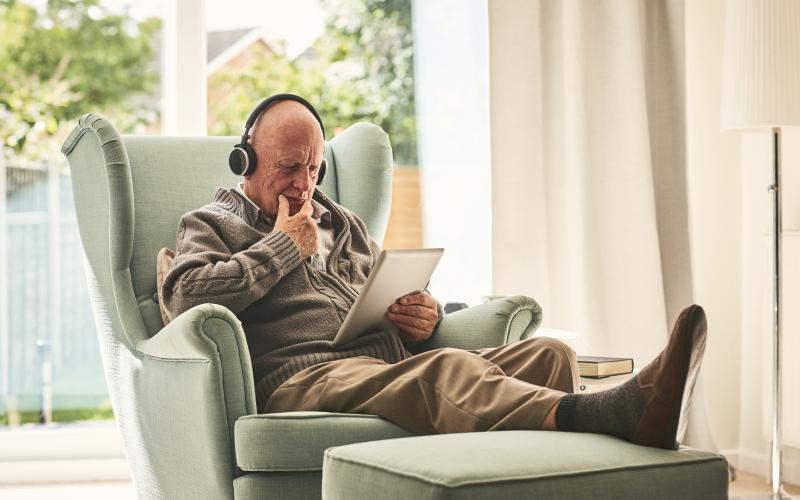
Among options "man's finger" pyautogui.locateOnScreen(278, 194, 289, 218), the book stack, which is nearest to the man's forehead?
"man's finger" pyautogui.locateOnScreen(278, 194, 289, 218)

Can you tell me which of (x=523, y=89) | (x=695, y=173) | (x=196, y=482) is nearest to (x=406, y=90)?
(x=523, y=89)

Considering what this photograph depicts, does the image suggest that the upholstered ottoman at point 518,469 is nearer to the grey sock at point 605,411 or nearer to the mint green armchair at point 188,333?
the grey sock at point 605,411

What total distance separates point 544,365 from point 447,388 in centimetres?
25

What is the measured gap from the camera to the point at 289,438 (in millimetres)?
1639

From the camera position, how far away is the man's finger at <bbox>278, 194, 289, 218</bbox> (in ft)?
6.76

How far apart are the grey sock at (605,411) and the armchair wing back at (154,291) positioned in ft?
1.81

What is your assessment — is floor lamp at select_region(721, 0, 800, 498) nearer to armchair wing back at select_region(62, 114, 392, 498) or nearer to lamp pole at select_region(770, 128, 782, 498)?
lamp pole at select_region(770, 128, 782, 498)

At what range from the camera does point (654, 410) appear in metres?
1.47

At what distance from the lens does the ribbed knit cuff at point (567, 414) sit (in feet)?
5.13

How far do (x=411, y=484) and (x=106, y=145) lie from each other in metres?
1.13

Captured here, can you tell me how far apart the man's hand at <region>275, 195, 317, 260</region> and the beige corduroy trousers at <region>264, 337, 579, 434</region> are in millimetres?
254

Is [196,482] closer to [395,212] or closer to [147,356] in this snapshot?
[147,356]

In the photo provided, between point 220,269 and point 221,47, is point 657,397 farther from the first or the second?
point 221,47

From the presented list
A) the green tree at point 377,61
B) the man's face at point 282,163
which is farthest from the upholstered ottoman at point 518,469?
the green tree at point 377,61
